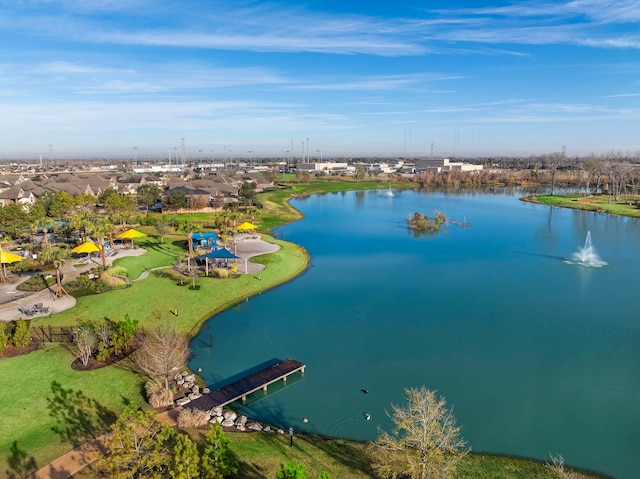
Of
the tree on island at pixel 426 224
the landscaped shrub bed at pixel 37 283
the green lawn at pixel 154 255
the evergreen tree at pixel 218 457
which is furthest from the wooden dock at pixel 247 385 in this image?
the tree on island at pixel 426 224

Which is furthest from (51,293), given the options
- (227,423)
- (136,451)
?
(136,451)

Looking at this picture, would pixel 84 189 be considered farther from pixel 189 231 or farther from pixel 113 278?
pixel 113 278

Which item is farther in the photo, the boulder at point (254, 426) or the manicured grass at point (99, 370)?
the boulder at point (254, 426)

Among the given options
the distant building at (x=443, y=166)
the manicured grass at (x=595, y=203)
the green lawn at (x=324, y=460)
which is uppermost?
the distant building at (x=443, y=166)

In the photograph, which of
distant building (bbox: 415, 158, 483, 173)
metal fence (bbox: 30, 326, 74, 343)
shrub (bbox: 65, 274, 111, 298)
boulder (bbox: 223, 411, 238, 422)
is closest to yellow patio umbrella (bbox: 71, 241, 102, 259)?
shrub (bbox: 65, 274, 111, 298)

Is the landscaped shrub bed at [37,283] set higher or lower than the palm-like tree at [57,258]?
lower

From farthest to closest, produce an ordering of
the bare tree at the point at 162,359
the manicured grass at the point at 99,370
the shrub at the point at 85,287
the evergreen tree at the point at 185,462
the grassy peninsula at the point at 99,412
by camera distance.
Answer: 1. the shrub at the point at 85,287
2. the bare tree at the point at 162,359
3. the manicured grass at the point at 99,370
4. the grassy peninsula at the point at 99,412
5. the evergreen tree at the point at 185,462

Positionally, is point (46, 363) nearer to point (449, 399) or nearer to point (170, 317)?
point (170, 317)

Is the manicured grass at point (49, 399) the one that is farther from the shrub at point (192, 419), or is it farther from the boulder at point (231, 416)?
the boulder at point (231, 416)

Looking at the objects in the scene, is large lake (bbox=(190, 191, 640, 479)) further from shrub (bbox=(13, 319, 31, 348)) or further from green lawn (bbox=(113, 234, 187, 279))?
green lawn (bbox=(113, 234, 187, 279))
